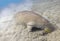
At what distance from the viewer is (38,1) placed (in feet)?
22.1

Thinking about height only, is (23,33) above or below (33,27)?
below

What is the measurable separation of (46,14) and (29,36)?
1.41 meters

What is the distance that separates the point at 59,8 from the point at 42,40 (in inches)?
88.2

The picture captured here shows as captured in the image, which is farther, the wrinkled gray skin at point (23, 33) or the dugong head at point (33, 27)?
the dugong head at point (33, 27)

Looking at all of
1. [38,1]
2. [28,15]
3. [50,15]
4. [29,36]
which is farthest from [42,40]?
[38,1]

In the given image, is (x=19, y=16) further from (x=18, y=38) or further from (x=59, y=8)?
(x=59, y=8)

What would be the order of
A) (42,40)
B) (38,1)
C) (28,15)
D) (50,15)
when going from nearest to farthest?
(42,40), (28,15), (50,15), (38,1)

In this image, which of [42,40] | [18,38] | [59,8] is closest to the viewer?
[42,40]

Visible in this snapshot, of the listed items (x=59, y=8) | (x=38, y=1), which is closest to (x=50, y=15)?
(x=59, y=8)

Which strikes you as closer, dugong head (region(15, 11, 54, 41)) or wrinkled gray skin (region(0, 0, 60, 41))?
wrinkled gray skin (region(0, 0, 60, 41))

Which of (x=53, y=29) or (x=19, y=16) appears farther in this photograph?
(x=19, y=16)

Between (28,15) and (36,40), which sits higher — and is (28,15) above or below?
above

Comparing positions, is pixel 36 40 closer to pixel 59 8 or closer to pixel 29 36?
pixel 29 36

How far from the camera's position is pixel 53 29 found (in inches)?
143
